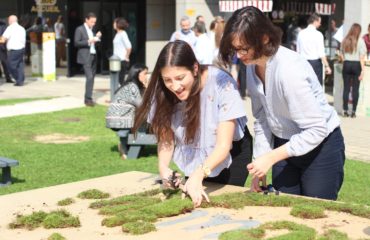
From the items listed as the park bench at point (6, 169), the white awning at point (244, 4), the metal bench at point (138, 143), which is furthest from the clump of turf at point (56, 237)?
the white awning at point (244, 4)

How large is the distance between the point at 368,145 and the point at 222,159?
688 cm

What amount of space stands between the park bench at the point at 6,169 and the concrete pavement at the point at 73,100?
4.00 metres

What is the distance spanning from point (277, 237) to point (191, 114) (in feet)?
3.31

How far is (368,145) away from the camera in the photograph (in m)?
10.5

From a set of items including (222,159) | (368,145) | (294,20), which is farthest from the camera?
(294,20)

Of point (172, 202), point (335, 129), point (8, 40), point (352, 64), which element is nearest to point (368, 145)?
point (352, 64)

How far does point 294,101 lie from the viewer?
3930mm

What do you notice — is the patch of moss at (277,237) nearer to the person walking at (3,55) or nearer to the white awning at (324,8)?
the person walking at (3,55)

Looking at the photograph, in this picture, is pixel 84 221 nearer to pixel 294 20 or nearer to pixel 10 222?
pixel 10 222

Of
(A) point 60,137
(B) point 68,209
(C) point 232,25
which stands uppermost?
(C) point 232,25

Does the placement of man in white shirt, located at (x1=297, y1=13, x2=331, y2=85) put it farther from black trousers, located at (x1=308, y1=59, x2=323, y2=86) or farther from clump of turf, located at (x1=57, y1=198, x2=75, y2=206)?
clump of turf, located at (x1=57, y1=198, x2=75, y2=206)

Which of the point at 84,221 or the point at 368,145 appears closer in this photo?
the point at 84,221

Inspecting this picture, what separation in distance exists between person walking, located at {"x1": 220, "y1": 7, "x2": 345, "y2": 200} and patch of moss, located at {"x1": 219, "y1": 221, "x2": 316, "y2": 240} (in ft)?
1.30

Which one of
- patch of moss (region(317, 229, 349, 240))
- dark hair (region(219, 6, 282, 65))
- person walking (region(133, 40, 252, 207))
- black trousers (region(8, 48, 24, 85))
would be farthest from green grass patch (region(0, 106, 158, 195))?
black trousers (region(8, 48, 24, 85))
